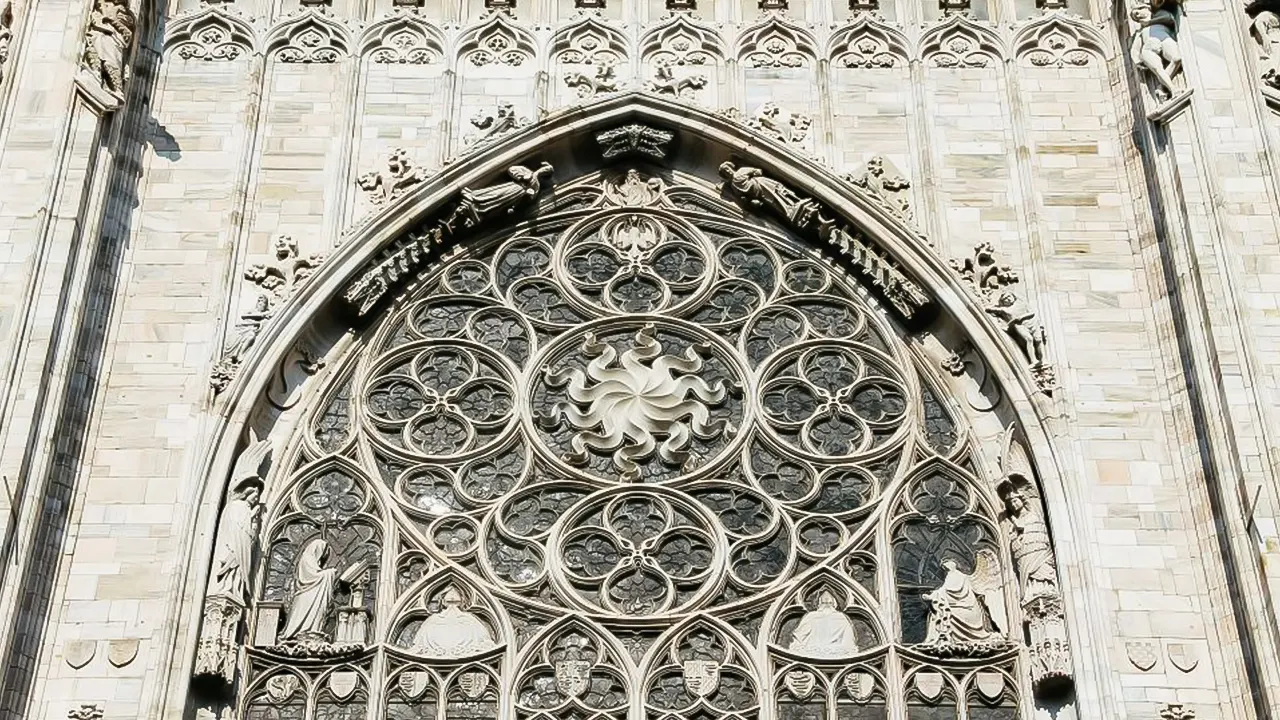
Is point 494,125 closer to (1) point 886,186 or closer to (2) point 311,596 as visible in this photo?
(1) point 886,186

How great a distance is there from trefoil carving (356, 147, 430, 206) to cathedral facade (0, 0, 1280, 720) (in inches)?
1.5

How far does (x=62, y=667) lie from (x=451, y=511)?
135 inches

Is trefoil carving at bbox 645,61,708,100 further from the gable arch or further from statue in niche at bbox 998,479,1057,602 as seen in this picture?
statue in niche at bbox 998,479,1057,602

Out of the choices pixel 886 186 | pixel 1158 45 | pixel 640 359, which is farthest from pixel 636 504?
pixel 1158 45

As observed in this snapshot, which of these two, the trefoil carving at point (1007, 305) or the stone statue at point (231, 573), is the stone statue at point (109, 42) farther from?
the trefoil carving at point (1007, 305)

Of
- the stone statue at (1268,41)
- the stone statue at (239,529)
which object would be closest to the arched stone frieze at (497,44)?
the stone statue at (239,529)

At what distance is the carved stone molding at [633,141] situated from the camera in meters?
19.1

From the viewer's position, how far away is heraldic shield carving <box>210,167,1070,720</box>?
16.2 metres

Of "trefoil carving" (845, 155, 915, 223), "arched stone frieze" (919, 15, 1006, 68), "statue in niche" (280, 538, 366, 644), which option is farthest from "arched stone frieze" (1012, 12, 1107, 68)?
"statue in niche" (280, 538, 366, 644)

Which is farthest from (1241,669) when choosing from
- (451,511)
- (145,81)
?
(145,81)

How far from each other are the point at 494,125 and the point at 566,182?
2.87 feet

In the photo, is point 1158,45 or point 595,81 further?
point 595,81

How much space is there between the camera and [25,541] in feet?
49.7

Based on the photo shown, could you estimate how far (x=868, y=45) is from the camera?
1977 centimetres
